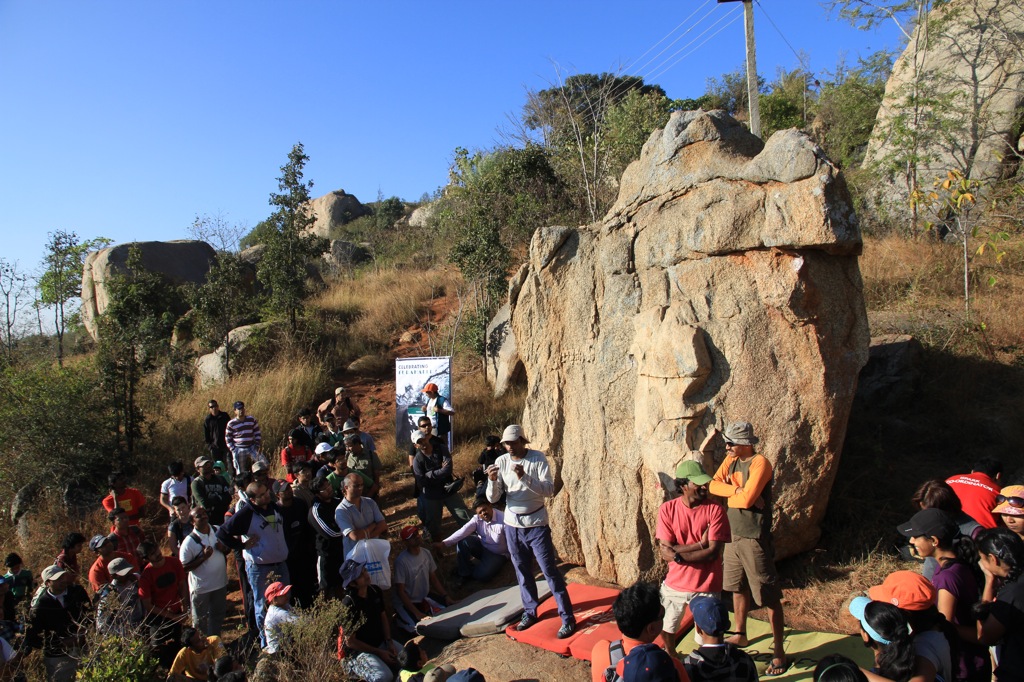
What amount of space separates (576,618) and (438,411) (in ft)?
13.2

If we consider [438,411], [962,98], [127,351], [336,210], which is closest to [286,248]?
[127,351]

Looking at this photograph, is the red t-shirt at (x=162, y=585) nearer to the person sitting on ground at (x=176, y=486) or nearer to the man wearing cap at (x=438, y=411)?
the person sitting on ground at (x=176, y=486)

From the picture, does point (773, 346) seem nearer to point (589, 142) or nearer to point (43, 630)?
point (43, 630)

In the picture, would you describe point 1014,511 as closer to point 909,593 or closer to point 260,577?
point 909,593

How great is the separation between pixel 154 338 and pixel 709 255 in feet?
34.8

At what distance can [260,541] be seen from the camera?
6.04 m

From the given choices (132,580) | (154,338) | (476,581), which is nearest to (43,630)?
(132,580)

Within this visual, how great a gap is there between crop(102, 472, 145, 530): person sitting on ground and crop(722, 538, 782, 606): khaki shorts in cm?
578

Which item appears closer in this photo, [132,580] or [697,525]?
[697,525]

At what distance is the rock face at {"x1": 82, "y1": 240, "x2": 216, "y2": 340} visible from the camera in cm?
1719

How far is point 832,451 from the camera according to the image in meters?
5.81

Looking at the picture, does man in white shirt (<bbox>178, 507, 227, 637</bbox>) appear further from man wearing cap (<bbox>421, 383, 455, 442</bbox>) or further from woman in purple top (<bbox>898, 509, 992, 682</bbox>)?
woman in purple top (<bbox>898, 509, 992, 682</bbox>)

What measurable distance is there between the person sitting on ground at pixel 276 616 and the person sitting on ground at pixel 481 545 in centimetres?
211

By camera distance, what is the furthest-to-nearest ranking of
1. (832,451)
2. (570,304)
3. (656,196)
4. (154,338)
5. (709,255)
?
(154,338) → (570,304) → (656,196) → (709,255) → (832,451)
